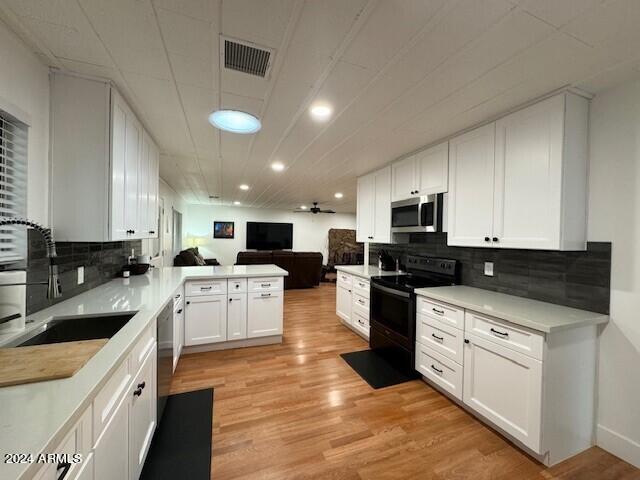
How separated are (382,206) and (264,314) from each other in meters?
2.08

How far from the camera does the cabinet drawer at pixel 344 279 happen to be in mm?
3809

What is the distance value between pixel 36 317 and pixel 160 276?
4.94 ft

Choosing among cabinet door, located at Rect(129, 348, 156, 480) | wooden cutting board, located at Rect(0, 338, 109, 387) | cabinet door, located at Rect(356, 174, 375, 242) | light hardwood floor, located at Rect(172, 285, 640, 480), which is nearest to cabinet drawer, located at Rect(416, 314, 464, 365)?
light hardwood floor, located at Rect(172, 285, 640, 480)

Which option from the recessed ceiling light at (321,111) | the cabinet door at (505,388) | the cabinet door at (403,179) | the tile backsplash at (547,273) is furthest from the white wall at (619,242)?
the recessed ceiling light at (321,111)

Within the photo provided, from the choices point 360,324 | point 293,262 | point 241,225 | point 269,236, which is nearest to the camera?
point 360,324

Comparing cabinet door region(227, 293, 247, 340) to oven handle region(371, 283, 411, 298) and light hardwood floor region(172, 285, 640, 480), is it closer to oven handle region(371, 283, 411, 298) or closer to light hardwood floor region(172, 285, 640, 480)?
light hardwood floor region(172, 285, 640, 480)

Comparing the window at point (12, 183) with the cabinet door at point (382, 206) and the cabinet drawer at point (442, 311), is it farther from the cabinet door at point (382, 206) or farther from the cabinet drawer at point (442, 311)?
the cabinet door at point (382, 206)

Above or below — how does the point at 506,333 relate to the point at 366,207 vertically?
below

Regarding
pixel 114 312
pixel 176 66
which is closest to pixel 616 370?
pixel 114 312

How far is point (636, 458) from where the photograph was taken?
161cm

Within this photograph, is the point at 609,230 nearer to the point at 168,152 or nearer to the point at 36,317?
the point at 36,317

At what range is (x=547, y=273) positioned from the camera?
204cm

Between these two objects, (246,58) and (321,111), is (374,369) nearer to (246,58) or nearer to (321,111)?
(321,111)

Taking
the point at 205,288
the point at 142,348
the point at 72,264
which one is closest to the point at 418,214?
the point at 205,288
